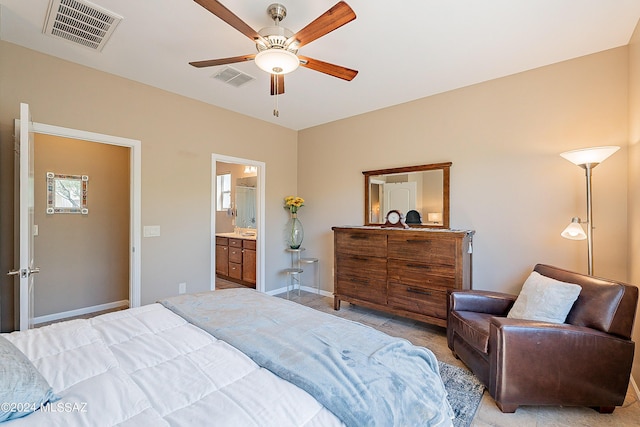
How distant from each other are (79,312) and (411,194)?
442 cm

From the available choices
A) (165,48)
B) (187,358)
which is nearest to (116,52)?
(165,48)

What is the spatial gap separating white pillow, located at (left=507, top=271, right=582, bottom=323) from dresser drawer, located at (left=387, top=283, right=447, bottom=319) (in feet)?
2.33

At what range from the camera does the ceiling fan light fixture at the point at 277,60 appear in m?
1.87

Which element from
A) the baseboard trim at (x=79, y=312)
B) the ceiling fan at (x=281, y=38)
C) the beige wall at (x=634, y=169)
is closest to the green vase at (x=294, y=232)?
the baseboard trim at (x=79, y=312)

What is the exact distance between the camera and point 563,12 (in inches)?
81.2

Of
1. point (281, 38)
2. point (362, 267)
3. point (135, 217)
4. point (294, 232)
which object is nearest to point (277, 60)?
point (281, 38)

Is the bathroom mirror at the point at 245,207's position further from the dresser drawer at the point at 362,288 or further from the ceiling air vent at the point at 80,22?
the ceiling air vent at the point at 80,22

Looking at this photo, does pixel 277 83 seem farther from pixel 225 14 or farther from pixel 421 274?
pixel 421 274

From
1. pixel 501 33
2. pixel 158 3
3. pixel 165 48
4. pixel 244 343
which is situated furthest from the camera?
pixel 165 48

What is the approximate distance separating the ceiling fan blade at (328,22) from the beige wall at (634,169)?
2.37 meters

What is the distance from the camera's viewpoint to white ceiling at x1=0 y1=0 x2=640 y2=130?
201 centimetres

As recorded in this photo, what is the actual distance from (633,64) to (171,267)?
489cm

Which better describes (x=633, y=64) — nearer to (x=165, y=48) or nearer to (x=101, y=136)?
(x=165, y=48)

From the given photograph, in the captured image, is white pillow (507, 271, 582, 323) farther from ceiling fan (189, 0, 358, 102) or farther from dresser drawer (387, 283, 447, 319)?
ceiling fan (189, 0, 358, 102)
